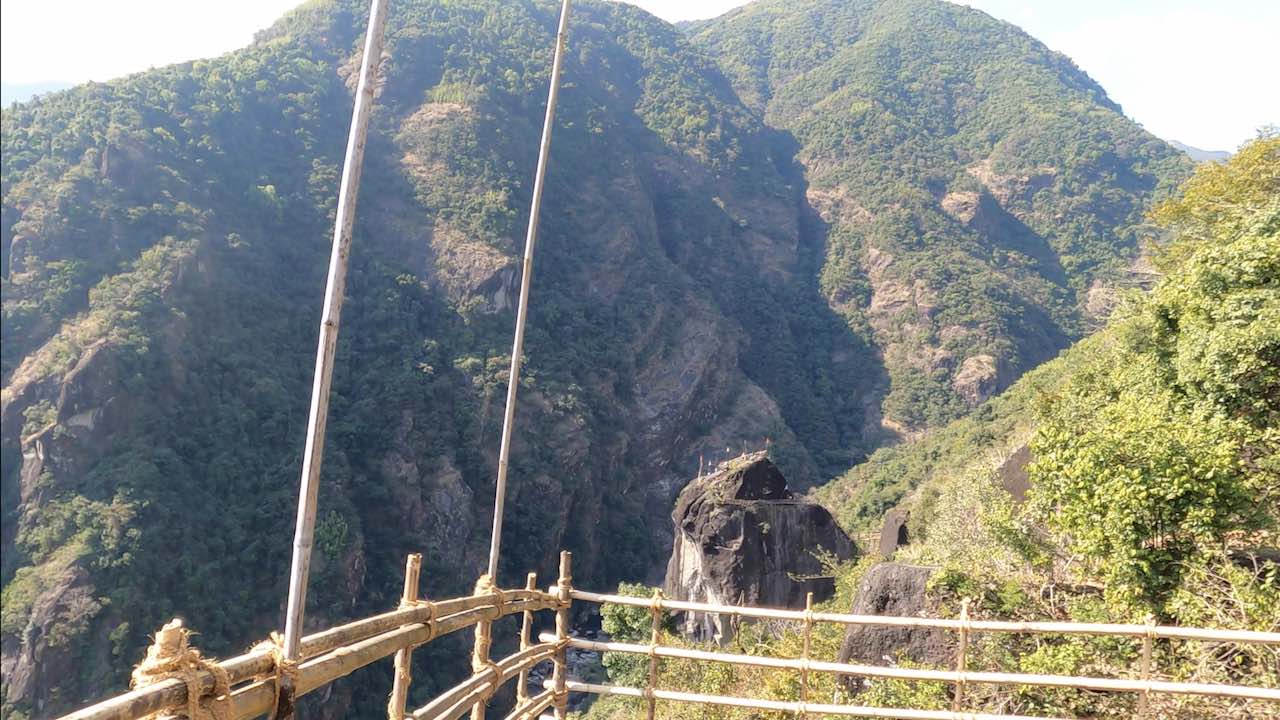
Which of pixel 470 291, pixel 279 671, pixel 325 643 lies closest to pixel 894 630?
pixel 325 643

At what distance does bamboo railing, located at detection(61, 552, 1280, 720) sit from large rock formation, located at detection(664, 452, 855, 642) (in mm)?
19220

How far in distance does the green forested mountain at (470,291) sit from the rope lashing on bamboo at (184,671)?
32.5 metres

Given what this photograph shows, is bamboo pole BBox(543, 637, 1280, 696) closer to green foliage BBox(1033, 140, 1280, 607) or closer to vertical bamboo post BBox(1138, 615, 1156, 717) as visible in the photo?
vertical bamboo post BBox(1138, 615, 1156, 717)

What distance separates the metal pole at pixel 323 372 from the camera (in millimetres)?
2773

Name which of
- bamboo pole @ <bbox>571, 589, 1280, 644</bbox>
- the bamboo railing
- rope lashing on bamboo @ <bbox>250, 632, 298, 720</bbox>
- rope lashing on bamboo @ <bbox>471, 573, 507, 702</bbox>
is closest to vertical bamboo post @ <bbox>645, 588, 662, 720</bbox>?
the bamboo railing

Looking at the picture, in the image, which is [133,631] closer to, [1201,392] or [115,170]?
[115,170]

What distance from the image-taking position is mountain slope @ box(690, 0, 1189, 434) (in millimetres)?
60156

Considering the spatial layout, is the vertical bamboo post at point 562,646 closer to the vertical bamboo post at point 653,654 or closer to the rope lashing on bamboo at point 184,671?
the vertical bamboo post at point 653,654

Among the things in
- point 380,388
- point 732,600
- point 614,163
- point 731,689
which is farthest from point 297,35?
point 731,689

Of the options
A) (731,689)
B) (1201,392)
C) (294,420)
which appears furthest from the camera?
(294,420)

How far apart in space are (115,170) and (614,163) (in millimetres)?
42278

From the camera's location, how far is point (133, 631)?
2897 cm

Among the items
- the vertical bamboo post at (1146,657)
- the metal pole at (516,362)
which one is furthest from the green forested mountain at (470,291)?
the vertical bamboo post at (1146,657)

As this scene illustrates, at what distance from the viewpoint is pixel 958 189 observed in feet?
245
